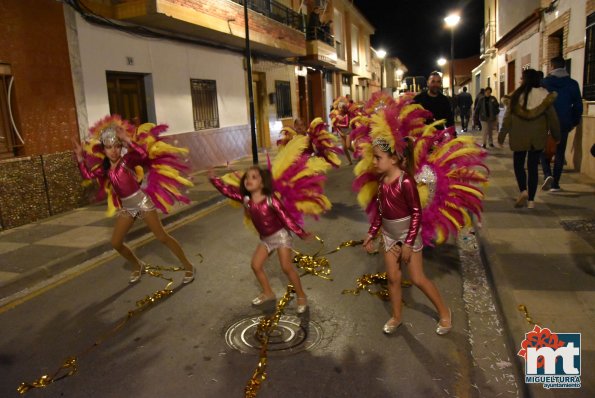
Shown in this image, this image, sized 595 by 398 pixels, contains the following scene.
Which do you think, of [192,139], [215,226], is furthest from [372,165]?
[192,139]

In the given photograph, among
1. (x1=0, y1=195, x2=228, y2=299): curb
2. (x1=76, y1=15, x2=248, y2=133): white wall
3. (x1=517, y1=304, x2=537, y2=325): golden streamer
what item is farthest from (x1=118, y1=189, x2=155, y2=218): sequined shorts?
(x1=76, y1=15, x2=248, y2=133): white wall

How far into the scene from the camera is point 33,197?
8.79 m

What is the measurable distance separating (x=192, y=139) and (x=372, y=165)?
11.0 meters

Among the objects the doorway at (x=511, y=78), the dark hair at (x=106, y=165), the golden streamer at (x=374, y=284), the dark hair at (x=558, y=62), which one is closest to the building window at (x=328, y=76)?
the doorway at (x=511, y=78)

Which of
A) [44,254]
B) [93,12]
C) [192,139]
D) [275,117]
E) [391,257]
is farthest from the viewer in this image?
[275,117]

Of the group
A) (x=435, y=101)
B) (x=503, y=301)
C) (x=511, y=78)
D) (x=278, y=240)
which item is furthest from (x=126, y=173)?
(x=511, y=78)

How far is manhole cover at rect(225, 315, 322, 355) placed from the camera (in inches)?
150

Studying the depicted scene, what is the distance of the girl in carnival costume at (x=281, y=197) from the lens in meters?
4.19

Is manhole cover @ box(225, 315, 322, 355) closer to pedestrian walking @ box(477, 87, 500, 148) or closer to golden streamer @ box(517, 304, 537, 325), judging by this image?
golden streamer @ box(517, 304, 537, 325)

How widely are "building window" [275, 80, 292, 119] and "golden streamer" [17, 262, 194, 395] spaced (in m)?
16.1

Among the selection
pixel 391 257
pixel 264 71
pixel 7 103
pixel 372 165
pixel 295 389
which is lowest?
pixel 295 389

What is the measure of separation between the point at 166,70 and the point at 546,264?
11.1 metres

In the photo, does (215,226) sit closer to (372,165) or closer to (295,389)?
(372,165)

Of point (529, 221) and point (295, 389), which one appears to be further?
point (529, 221)
